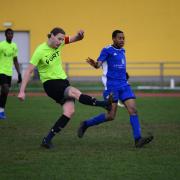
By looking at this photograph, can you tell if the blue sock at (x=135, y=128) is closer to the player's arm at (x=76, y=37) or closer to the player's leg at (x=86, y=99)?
the player's leg at (x=86, y=99)

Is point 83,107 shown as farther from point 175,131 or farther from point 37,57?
point 37,57

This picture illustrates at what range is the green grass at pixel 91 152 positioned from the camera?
26.2 feet

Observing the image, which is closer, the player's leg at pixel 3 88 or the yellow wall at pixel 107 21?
the player's leg at pixel 3 88

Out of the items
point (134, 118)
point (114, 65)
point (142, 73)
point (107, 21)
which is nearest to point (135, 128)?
point (134, 118)

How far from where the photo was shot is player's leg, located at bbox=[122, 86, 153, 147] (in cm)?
1009

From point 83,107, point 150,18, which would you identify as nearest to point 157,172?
point 83,107

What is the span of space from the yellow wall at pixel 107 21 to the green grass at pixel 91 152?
19.3 metres

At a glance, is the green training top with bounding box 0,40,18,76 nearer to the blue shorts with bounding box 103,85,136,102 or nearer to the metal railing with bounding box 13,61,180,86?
the blue shorts with bounding box 103,85,136,102

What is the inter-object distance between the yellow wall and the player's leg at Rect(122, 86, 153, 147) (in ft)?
79.4

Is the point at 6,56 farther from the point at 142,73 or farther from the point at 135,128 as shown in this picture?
the point at 142,73

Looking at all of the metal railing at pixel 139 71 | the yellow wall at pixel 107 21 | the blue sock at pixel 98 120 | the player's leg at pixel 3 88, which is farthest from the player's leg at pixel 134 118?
the yellow wall at pixel 107 21

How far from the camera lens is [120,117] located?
15562 millimetres

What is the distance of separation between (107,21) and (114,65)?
24.3 m

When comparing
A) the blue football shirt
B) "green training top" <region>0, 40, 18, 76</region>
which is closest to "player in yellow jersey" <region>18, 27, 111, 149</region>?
the blue football shirt
